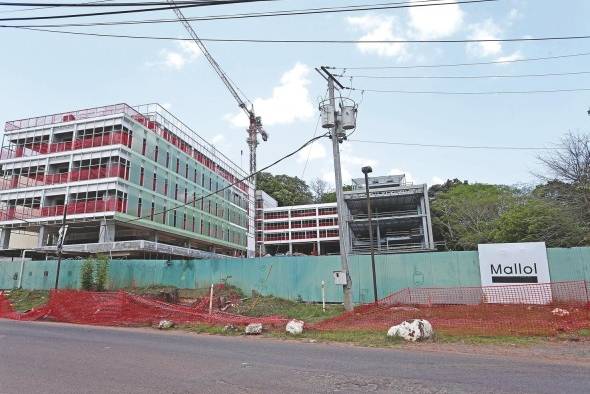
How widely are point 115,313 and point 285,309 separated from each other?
22.7 ft

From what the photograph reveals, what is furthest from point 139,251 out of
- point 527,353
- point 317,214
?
point 317,214

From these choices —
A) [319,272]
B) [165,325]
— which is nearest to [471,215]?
[319,272]

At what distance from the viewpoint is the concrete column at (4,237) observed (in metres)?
39.8

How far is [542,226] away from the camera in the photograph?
97.5 ft

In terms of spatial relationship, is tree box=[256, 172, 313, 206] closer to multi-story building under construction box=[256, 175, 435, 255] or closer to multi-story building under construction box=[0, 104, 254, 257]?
multi-story building under construction box=[256, 175, 435, 255]

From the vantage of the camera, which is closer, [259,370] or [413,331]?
[259,370]

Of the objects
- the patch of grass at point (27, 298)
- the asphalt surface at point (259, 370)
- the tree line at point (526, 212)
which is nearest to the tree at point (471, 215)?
the tree line at point (526, 212)

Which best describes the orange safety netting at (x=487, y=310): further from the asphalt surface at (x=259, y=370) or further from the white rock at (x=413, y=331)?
the asphalt surface at (x=259, y=370)

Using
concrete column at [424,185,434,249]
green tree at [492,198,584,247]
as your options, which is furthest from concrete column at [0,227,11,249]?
green tree at [492,198,584,247]

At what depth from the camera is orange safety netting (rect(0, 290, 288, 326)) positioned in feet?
51.2

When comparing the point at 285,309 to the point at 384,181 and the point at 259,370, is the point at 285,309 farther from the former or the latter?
the point at 384,181

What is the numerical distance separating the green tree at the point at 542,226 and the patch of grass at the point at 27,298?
30.9 metres

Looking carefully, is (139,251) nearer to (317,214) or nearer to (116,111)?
(116,111)

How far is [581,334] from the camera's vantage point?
10906 millimetres
